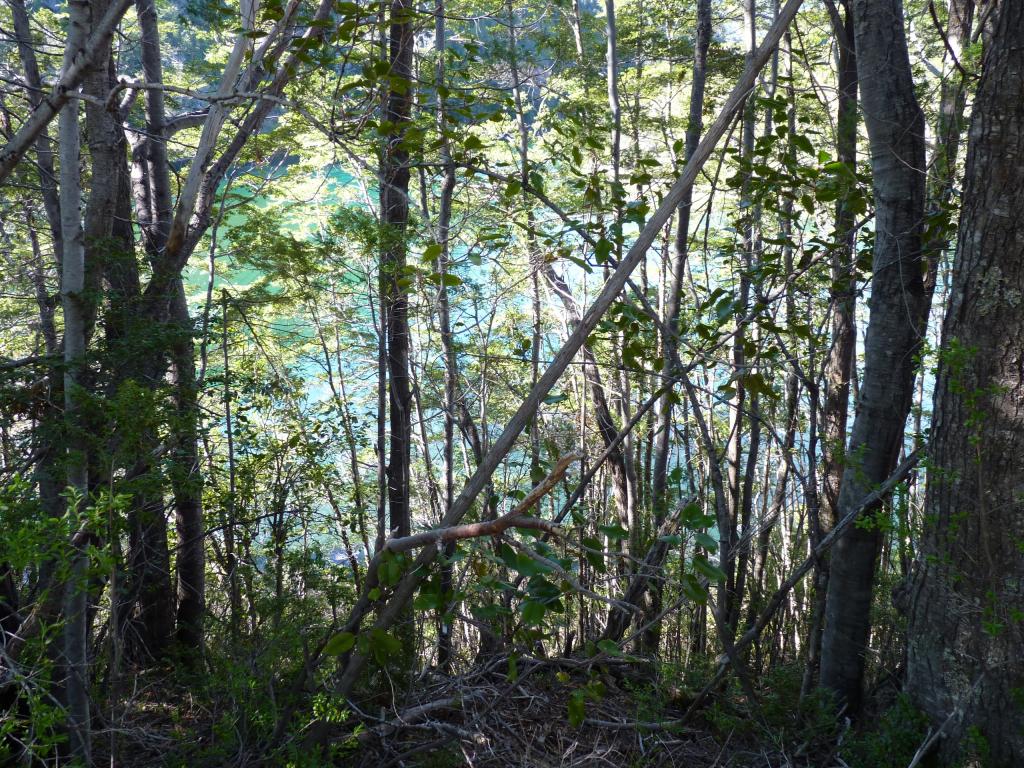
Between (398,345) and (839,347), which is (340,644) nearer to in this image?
(398,345)

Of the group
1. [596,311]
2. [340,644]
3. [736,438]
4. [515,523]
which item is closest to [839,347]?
[736,438]

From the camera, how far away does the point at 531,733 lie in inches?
112

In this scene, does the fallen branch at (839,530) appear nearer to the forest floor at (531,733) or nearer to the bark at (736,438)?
the forest floor at (531,733)

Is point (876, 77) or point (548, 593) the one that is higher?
point (876, 77)

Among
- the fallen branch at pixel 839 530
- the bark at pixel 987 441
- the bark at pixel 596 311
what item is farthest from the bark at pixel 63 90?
the fallen branch at pixel 839 530

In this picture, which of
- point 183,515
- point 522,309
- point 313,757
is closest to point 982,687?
point 313,757

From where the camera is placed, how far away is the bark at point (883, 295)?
2.70 meters

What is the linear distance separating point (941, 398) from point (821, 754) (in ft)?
4.46

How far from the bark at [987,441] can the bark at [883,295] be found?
45 cm

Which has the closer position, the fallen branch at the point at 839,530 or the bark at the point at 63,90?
the bark at the point at 63,90

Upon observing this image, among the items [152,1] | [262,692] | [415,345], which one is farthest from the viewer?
[415,345]

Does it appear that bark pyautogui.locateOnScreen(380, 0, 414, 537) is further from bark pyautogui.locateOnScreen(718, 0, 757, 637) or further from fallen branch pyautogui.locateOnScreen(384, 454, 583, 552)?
fallen branch pyautogui.locateOnScreen(384, 454, 583, 552)

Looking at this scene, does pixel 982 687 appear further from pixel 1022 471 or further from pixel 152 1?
pixel 152 1

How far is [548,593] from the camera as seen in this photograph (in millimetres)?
1504
